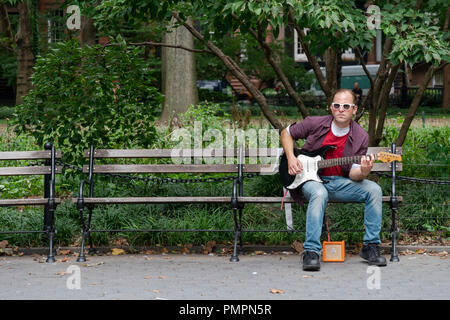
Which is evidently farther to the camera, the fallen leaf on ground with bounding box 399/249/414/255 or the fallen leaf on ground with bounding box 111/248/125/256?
the fallen leaf on ground with bounding box 111/248/125/256

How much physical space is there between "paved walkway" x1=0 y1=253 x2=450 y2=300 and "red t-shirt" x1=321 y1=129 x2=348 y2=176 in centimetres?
83

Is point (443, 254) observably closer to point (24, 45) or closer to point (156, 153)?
point (156, 153)

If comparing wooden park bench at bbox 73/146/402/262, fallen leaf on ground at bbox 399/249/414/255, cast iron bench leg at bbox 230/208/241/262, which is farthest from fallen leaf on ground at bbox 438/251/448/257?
cast iron bench leg at bbox 230/208/241/262

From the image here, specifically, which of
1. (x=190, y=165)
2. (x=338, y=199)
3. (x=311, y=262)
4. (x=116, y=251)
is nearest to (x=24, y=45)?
(x=190, y=165)

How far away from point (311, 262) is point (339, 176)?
97cm

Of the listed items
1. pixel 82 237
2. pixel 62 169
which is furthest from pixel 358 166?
pixel 62 169

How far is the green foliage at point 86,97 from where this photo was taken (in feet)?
27.0

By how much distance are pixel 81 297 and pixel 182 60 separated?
→ 48.0 ft

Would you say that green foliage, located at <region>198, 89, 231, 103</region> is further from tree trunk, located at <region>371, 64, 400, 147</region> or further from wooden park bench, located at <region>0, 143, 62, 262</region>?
wooden park bench, located at <region>0, 143, 62, 262</region>

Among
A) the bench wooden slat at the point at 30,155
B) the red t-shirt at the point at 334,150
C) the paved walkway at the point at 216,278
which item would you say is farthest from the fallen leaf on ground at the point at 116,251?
the red t-shirt at the point at 334,150

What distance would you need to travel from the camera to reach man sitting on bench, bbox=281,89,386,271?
6.57 metres

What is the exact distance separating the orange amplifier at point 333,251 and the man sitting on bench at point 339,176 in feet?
0.62

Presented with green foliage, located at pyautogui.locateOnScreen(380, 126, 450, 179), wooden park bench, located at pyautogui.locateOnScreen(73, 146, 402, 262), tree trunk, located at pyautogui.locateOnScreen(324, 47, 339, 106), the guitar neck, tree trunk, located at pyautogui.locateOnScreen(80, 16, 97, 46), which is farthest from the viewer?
tree trunk, located at pyautogui.locateOnScreen(80, 16, 97, 46)

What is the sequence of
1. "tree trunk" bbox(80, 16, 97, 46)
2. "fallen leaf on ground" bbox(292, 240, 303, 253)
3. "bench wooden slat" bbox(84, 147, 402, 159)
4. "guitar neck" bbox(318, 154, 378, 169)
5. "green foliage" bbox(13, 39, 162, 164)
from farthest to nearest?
"tree trunk" bbox(80, 16, 97, 46) < "green foliage" bbox(13, 39, 162, 164) < "bench wooden slat" bbox(84, 147, 402, 159) < "fallen leaf on ground" bbox(292, 240, 303, 253) < "guitar neck" bbox(318, 154, 378, 169)
